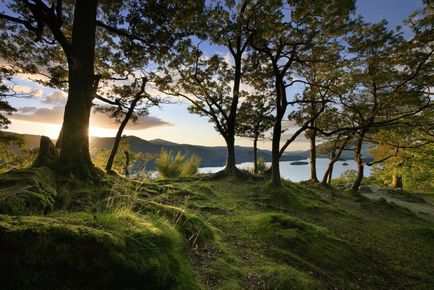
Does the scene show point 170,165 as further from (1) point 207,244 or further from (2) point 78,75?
(1) point 207,244

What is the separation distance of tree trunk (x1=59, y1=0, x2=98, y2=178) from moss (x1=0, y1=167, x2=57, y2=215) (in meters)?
1.94

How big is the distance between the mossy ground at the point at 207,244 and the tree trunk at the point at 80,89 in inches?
48.1

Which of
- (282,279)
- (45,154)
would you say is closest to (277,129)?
(45,154)

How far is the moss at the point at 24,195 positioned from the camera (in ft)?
8.77

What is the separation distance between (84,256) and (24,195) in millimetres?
1705

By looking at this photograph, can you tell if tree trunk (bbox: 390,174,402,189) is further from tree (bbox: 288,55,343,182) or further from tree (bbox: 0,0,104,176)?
tree (bbox: 0,0,104,176)

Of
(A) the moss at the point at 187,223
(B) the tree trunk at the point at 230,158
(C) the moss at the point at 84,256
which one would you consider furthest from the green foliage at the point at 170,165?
(C) the moss at the point at 84,256

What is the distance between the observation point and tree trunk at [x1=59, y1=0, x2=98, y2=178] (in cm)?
647

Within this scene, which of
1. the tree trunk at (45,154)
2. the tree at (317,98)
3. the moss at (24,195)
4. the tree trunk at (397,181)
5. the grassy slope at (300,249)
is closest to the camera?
the moss at (24,195)

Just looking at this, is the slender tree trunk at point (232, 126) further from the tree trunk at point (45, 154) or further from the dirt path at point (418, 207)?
the dirt path at point (418, 207)

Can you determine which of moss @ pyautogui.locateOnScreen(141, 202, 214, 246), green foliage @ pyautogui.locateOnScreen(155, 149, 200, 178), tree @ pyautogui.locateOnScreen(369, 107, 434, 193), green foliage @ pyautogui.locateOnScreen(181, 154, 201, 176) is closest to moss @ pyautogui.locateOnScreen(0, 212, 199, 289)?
moss @ pyautogui.locateOnScreen(141, 202, 214, 246)

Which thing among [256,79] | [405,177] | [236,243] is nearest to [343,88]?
[256,79]

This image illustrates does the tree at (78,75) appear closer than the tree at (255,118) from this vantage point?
Yes

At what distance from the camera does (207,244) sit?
13.2 feet
